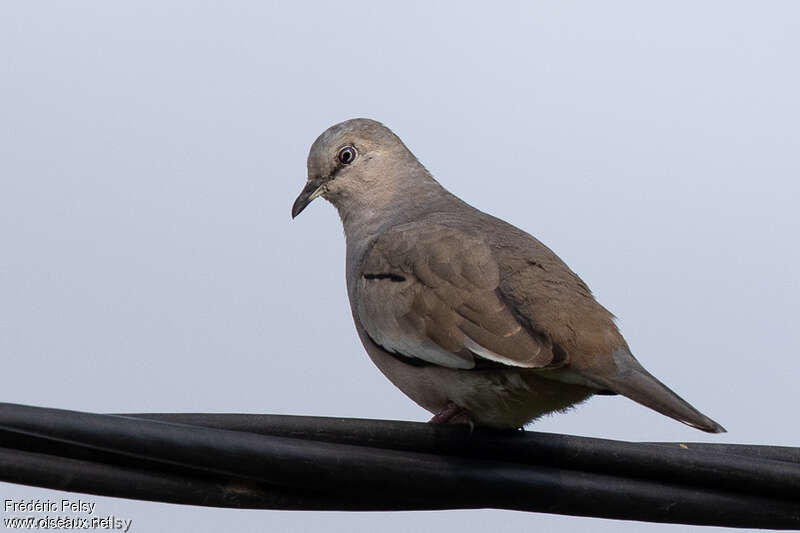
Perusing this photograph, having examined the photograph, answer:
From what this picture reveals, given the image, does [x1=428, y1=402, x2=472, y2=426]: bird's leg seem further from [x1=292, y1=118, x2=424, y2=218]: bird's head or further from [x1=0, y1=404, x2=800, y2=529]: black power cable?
[x1=292, y1=118, x2=424, y2=218]: bird's head

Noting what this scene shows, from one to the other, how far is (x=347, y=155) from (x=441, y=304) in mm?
2718

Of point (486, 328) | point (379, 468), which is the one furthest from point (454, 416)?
point (379, 468)

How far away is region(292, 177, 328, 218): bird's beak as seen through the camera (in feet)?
25.3

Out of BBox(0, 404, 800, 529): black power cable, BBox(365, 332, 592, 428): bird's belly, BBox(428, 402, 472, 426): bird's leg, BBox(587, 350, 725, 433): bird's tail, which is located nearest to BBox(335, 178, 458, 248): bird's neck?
BBox(365, 332, 592, 428): bird's belly

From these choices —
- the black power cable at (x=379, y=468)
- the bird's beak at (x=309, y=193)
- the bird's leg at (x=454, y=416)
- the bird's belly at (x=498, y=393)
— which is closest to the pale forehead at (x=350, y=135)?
the bird's beak at (x=309, y=193)

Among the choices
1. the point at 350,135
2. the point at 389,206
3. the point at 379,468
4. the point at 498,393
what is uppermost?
the point at 350,135

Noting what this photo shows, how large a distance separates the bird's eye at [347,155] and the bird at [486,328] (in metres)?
1.36

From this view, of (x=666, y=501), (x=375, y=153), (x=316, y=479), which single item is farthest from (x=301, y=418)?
(x=375, y=153)

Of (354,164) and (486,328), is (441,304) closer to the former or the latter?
(486,328)

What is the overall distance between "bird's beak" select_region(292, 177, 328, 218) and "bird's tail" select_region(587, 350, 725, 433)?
3.30m

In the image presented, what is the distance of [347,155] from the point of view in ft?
25.4

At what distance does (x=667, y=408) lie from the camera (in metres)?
4.38

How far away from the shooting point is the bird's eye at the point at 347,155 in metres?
7.73

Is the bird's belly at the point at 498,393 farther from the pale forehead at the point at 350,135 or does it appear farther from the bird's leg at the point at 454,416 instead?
the pale forehead at the point at 350,135
